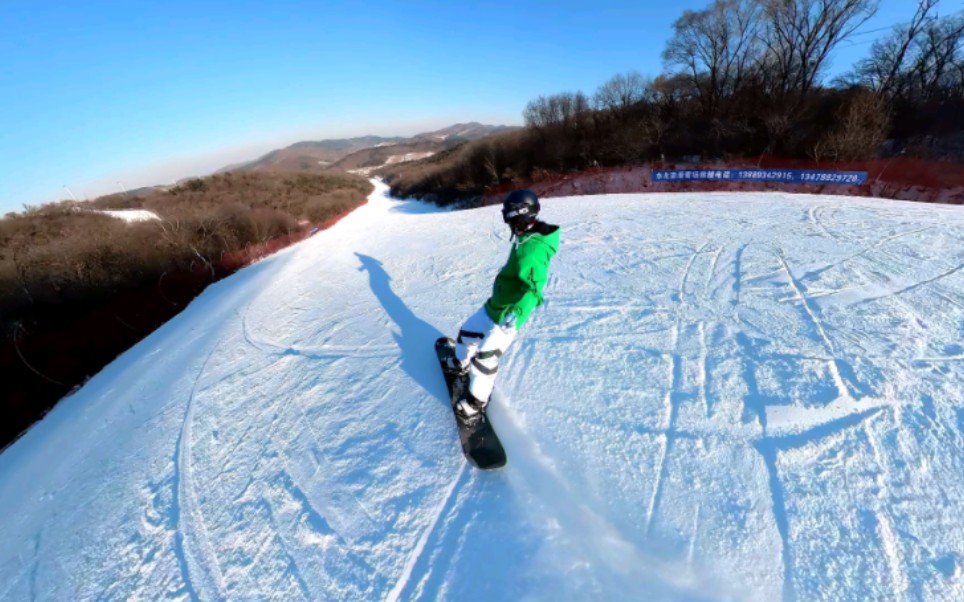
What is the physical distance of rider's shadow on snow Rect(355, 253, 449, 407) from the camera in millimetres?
4000

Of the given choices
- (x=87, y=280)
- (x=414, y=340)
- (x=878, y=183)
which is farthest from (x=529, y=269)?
(x=87, y=280)

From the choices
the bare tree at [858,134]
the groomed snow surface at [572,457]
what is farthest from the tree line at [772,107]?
the groomed snow surface at [572,457]

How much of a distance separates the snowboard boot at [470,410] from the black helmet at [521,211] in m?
1.53

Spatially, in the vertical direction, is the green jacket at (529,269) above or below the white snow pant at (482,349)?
above

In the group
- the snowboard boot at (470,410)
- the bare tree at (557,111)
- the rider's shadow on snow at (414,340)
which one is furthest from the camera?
the bare tree at (557,111)

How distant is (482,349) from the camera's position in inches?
115

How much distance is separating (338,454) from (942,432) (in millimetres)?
4845

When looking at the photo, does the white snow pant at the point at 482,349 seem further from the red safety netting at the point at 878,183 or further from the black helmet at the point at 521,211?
the red safety netting at the point at 878,183

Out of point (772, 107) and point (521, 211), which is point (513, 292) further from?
point (772, 107)

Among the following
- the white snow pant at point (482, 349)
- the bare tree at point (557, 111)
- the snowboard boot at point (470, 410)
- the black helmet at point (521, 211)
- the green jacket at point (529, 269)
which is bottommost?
the snowboard boot at point (470, 410)

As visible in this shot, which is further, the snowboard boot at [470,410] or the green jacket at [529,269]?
the snowboard boot at [470,410]

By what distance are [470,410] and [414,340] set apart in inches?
77.9

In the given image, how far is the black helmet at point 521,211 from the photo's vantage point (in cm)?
276

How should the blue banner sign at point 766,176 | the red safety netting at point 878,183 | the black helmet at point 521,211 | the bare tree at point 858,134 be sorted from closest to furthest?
the black helmet at point 521,211
the red safety netting at point 878,183
the blue banner sign at point 766,176
the bare tree at point 858,134
